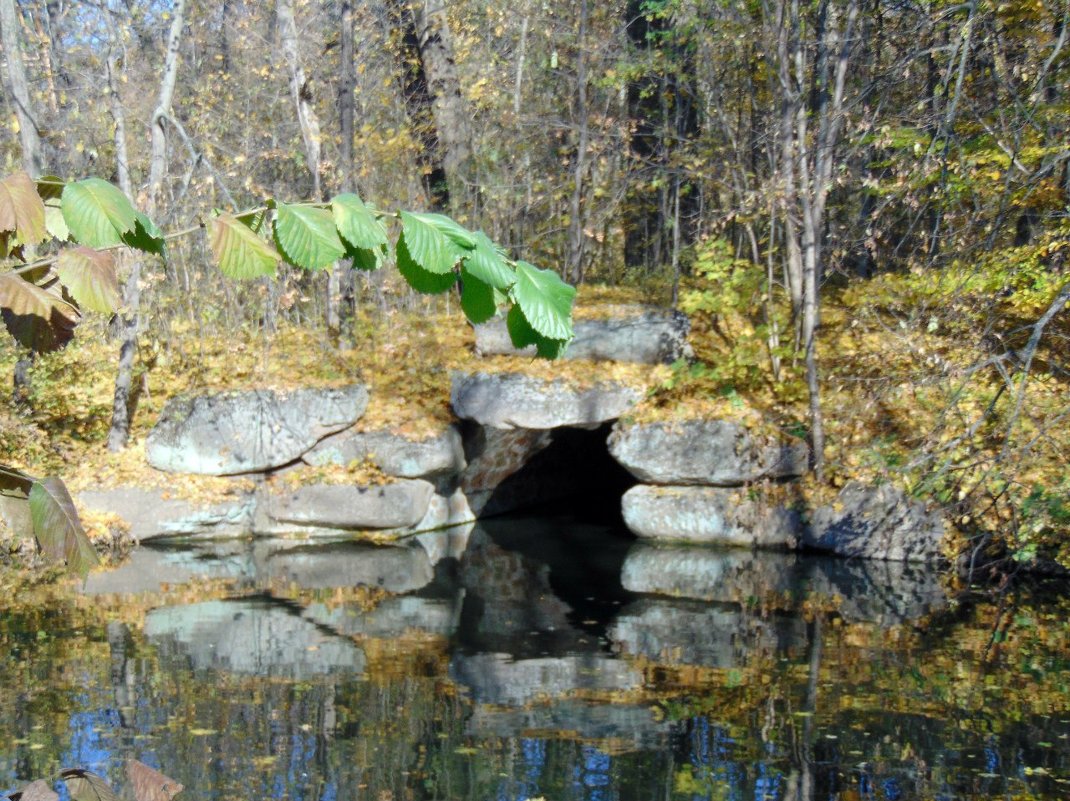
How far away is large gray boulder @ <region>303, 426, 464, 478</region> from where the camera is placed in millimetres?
12867

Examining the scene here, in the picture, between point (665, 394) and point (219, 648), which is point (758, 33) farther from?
point (219, 648)

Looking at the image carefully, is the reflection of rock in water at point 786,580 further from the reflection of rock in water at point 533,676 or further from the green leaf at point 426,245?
the green leaf at point 426,245

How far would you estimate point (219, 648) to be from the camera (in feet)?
26.8

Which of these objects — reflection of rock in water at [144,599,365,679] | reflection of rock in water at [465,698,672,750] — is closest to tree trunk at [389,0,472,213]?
reflection of rock in water at [144,599,365,679]

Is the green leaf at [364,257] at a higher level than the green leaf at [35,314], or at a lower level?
higher

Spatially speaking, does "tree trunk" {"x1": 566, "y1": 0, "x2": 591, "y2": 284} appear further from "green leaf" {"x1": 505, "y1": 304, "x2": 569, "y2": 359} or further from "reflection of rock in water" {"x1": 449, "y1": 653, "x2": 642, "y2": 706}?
"green leaf" {"x1": 505, "y1": 304, "x2": 569, "y2": 359}

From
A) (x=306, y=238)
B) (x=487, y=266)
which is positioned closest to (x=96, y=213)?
(x=306, y=238)

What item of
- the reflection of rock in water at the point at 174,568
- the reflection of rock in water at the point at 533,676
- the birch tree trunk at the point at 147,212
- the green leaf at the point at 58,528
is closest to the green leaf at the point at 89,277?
the green leaf at the point at 58,528

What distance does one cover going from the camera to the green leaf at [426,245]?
1.69 m

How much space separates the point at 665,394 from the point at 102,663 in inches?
296

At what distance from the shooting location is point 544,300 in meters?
1.77

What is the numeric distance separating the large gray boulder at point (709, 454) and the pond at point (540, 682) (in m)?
1.28

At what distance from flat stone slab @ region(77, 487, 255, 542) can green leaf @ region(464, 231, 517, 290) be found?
11.5 metres

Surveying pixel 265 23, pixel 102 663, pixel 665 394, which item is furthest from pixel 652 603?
pixel 265 23
